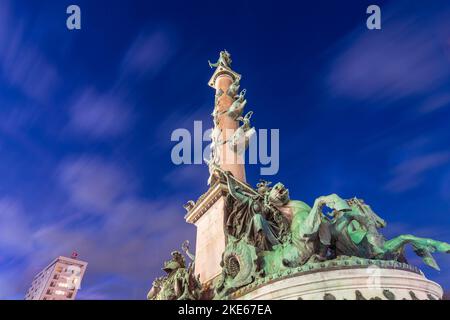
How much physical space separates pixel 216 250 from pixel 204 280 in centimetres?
128

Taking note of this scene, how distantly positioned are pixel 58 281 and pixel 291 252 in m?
110

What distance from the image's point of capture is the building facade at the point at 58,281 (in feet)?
324

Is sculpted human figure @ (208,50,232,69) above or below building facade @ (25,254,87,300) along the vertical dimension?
above

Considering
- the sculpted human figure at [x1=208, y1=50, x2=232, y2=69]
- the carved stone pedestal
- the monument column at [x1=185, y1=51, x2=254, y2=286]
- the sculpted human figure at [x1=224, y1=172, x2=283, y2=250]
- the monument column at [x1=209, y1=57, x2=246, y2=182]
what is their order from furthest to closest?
the sculpted human figure at [x1=208, y1=50, x2=232, y2=69] → the monument column at [x1=209, y1=57, x2=246, y2=182] → the monument column at [x1=185, y1=51, x2=254, y2=286] → the carved stone pedestal → the sculpted human figure at [x1=224, y1=172, x2=283, y2=250]

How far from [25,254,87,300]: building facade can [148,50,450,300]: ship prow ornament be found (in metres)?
102

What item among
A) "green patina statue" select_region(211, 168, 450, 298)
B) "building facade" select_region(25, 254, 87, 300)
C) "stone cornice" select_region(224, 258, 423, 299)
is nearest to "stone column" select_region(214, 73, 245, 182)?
"green patina statue" select_region(211, 168, 450, 298)

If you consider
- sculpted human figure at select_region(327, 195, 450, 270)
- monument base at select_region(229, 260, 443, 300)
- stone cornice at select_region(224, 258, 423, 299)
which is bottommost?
monument base at select_region(229, 260, 443, 300)

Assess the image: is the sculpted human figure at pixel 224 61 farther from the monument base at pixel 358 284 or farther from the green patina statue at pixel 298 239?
the monument base at pixel 358 284

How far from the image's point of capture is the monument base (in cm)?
902

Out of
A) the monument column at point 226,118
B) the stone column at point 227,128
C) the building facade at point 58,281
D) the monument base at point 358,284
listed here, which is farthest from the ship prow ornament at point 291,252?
the building facade at point 58,281

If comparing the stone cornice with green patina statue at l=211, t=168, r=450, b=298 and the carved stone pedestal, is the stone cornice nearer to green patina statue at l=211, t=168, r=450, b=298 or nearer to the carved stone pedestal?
green patina statue at l=211, t=168, r=450, b=298

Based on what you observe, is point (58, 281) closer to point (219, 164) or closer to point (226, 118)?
point (226, 118)

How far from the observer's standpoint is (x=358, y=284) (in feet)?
29.9
